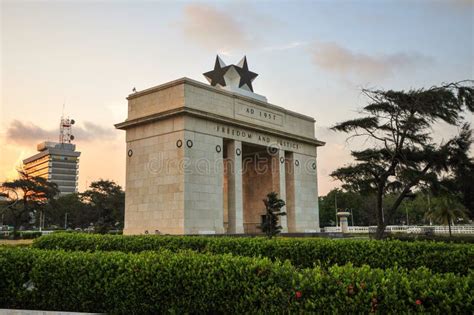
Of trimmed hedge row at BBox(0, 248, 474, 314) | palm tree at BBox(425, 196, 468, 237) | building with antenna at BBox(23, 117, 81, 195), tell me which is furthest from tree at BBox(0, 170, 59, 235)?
building with antenna at BBox(23, 117, 81, 195)

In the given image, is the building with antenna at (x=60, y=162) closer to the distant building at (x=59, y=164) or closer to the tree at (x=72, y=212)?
the distant building at (x=59, y=164)

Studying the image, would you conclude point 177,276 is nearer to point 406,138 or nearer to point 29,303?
point 29,303

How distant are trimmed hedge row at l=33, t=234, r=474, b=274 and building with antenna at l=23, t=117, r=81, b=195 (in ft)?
385

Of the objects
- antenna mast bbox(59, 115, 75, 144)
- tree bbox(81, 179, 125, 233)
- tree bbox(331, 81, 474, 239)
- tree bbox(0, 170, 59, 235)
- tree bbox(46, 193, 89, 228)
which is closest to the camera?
tree bbox(331, 81, 474, 239)

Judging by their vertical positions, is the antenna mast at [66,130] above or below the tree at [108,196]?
above

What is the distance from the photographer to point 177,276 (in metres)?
6.02

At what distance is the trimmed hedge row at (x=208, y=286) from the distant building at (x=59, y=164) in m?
125

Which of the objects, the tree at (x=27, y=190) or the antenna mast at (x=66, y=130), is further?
the antenna mast at (x=66, y=130)

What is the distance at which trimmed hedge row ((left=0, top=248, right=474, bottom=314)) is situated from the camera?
15.3ft

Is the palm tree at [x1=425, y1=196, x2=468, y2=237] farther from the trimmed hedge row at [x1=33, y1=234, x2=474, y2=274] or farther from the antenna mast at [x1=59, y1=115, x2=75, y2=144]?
the antenna mast at [x1=59, y1=115, x2=75, y2=144]

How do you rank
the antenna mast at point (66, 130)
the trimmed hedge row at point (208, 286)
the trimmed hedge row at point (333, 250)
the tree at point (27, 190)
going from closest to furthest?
the trimmed hedge row at point (208, 286), the trimmed hedge row at point (333, 250), the tree at point (27, 190), the antenna mast at point (66, 130)

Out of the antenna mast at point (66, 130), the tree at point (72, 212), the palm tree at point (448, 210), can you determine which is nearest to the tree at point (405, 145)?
the palm tree at point (448, 210)

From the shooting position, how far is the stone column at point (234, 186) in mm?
24781

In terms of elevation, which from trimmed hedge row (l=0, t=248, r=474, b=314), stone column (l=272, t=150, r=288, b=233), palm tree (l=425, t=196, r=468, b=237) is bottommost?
trimmed hedge row (l=0, t=248, r=474, b=314)
